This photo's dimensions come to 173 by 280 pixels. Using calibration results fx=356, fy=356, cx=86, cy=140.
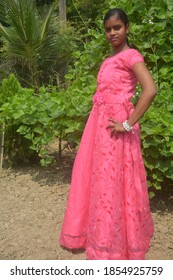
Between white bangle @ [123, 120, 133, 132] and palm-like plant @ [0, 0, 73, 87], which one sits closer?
white bangle @ [123, 120, 133, 132]

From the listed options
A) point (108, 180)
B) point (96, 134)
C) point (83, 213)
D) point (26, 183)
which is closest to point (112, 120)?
point (96, 134)

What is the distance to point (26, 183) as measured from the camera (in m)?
4.45

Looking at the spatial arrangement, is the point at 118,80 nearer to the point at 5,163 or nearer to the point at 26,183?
the point at 26,183

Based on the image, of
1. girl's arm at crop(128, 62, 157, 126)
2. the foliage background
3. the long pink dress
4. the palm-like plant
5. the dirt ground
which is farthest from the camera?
the palm-like plant

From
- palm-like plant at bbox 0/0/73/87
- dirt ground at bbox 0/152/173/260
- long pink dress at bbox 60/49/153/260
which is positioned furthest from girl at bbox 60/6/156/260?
palm-like plant at bbox 0/0/73/87

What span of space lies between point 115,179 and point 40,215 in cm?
144

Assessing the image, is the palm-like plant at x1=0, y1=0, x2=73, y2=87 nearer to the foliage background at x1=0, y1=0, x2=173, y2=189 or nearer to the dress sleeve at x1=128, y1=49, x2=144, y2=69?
the foliage background at x1=0, y1=0, x2=173, y2=189

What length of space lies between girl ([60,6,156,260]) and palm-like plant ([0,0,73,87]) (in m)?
6.87

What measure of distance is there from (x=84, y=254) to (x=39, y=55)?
7502 millimetres

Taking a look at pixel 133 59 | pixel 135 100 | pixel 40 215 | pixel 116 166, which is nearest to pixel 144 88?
pixel 133 59

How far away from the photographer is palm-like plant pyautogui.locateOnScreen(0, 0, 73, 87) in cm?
863

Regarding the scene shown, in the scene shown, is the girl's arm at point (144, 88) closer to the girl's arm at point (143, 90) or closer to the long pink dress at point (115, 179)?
the girl's arm at point (143, 90)

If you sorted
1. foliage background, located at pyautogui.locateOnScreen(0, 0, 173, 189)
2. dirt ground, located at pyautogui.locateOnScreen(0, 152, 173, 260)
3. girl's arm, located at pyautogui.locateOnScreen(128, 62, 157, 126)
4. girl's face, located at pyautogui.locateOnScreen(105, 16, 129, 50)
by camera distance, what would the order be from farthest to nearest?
1. foliage background, located at pyautogui.locateOnScreen(0, 0, 173, 189)
2. dirt ground, located at pyautogui.locateOnScreen(0, 152, 173, 260)
3. girl's face, located at pyautogui.locateOnScreen(105, 16, 129, 50)
4. girl's arm, located at pyautogui.locateOnScreen(128, 62, 157, 126)

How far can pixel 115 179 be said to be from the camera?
234 cm
